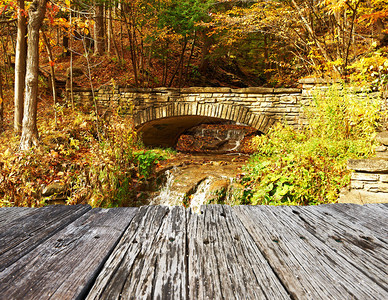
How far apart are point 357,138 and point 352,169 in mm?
1591

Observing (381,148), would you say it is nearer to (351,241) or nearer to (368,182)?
(368,182)

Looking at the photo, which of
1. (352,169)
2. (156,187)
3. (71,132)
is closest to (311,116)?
(352,169)

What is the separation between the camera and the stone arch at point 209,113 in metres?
8.08

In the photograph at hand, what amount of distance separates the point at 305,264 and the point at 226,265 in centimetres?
22

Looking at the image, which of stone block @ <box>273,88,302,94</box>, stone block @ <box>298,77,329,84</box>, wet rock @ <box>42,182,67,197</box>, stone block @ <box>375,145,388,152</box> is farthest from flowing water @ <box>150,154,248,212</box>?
stone block @ <box>298,77,329,84</box>

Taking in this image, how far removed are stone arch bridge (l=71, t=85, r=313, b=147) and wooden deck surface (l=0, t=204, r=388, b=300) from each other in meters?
6.78

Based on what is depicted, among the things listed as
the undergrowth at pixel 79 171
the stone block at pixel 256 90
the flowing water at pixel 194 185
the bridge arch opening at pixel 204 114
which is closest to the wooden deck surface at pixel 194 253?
the undergrowth at pixel 79 171

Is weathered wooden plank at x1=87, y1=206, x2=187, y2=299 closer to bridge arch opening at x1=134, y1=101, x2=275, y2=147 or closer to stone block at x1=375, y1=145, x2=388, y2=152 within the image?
stone block at x1=375, y1=145, x2=388, y2=152

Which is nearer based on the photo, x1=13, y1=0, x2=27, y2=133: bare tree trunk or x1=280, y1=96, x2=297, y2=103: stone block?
x1=13, y1=0, x2=27, y2=133: bare tree trunk

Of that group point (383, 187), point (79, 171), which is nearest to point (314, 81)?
point (383, 187)

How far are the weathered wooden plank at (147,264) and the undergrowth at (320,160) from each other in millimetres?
3662

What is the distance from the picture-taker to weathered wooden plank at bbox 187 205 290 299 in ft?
1.81

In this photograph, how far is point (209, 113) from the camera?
827cm

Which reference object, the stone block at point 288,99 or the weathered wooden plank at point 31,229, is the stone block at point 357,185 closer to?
the weathered wooden plank at point 31,229
